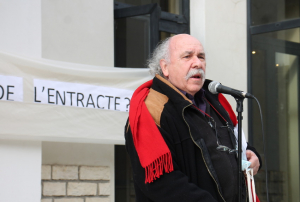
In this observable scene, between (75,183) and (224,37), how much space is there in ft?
7.05

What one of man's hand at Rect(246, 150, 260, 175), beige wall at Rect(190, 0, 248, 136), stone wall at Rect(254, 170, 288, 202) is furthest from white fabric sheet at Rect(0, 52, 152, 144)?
stone wall at Rect(254, 170, 288, 202)

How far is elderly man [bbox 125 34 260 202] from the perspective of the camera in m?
2.34

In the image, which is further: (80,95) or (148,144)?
(80,95)

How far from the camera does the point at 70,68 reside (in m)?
3.73

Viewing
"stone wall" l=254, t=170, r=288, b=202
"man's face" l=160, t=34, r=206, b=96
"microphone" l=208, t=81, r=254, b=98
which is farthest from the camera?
"stone wall" l=254, t=170, r=288, b=202

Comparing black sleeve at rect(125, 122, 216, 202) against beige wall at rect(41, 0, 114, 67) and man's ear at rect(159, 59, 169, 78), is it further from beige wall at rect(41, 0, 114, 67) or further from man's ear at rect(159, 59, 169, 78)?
beige wall at rect(41, 0, 114, 67)

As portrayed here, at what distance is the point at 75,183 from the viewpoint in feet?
12.7

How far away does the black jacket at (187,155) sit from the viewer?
238 centimetres

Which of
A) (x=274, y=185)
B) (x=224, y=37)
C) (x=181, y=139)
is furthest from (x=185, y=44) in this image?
(x=274, y=185)

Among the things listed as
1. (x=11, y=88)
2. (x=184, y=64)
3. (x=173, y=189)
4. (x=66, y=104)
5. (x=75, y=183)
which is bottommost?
(x=75, y=183)

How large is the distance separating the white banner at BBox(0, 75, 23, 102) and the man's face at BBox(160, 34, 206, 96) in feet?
3.77

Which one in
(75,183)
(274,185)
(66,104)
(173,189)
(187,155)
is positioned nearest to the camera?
(173,189)

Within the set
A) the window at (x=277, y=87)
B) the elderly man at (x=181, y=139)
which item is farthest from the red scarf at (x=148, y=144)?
the window at (x=277, y=87)

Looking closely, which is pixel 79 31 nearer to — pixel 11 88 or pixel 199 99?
pixel 11 88
